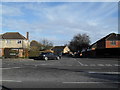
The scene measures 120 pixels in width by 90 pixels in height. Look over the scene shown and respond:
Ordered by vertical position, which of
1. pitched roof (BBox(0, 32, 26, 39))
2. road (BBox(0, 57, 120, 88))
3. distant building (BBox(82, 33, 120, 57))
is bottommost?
road (BBox(0, 57, 120, 88))

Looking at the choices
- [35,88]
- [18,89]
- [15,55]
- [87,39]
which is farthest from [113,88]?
[87,39]

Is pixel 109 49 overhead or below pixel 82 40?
below

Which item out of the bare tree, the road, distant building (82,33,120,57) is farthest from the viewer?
the bare tree

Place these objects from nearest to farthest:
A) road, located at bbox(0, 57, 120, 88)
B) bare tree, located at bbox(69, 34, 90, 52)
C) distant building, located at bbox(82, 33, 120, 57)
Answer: road, located at bbox(0, 57, 120, 88)
distant building, located at bbox(82, 33, 120, 57)
bare tree, located at bbox(69, 34, 90, 52)

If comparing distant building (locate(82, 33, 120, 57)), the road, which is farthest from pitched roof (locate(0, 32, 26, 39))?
the road

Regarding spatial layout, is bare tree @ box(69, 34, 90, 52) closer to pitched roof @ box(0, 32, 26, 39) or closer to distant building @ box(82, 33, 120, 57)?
distant building @ box(82, 33, 120, 57)

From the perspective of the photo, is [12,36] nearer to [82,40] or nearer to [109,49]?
[109,49]

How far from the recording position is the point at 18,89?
714cm

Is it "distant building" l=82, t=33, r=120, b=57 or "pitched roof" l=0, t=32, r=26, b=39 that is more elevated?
"pitched roof" l=0, t=32, r=26, b=39

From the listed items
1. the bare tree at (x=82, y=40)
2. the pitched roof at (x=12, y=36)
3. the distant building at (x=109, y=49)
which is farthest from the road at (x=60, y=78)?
the bare tree at (x=82, y=40)

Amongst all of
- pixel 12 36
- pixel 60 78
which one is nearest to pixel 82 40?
pixel 12 36

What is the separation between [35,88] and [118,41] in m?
58.3

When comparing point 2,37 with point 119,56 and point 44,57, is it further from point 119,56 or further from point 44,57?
point 119,56

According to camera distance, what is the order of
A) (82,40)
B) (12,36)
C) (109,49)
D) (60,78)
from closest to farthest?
(60,78) → (109,49) → (12,36) → (82,40)
